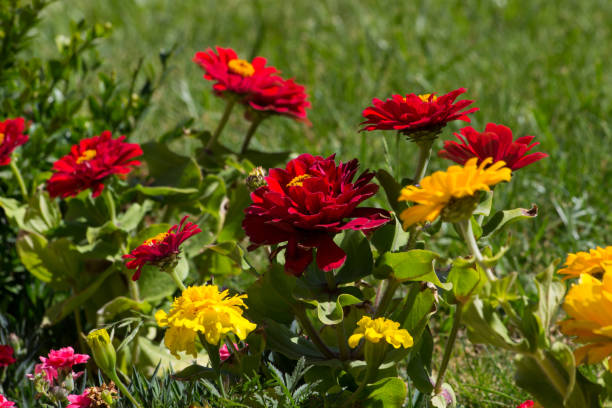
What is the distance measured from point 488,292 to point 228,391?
429 millimetres

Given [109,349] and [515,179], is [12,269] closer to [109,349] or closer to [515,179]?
[109,349]

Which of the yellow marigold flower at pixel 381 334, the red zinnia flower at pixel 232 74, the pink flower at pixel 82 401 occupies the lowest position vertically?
the pink flower at pixel 82 401

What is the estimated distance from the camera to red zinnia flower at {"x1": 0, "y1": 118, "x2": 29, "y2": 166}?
1502mm

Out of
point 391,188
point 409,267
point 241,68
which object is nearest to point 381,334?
point 409,267

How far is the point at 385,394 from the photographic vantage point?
1.12 metres

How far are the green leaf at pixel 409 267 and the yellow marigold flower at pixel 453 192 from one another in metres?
0.16

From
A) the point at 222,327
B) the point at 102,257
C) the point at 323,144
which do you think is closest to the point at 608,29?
the point at 323,144

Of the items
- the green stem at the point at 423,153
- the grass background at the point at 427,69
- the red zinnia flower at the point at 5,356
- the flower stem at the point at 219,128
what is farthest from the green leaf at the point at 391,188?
the red zinnia flower at the point at 5,356

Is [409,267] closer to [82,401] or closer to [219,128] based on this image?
[82,401]

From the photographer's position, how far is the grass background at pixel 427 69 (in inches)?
81.9

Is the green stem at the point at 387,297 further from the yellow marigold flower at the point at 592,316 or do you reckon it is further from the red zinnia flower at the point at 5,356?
the red zinnia flower at the point at 5,356

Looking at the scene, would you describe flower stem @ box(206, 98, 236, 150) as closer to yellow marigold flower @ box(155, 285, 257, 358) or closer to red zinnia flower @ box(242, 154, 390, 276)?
red zinnia flower @ box(242, 154, 390, 276)

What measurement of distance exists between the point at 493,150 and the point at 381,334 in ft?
1.03

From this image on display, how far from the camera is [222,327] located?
1.00 meters
